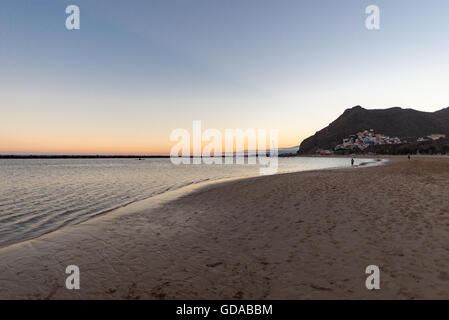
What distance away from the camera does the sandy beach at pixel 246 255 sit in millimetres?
4922

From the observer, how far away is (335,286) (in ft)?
16.0

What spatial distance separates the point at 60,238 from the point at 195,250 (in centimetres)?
594

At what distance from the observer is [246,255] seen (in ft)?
22.1

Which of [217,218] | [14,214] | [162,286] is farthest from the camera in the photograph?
[14,214]

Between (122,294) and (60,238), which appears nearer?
(122,294)

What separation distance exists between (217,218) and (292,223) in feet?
12.3

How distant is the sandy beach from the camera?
4.92 metres

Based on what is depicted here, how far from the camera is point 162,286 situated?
5141mm

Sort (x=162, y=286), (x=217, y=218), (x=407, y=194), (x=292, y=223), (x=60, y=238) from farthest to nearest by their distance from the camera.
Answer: (x=407, y=194)
(x=217, y=218)
(x=292, y=223)
(x=60, y=238)
(x=162, y=286)
